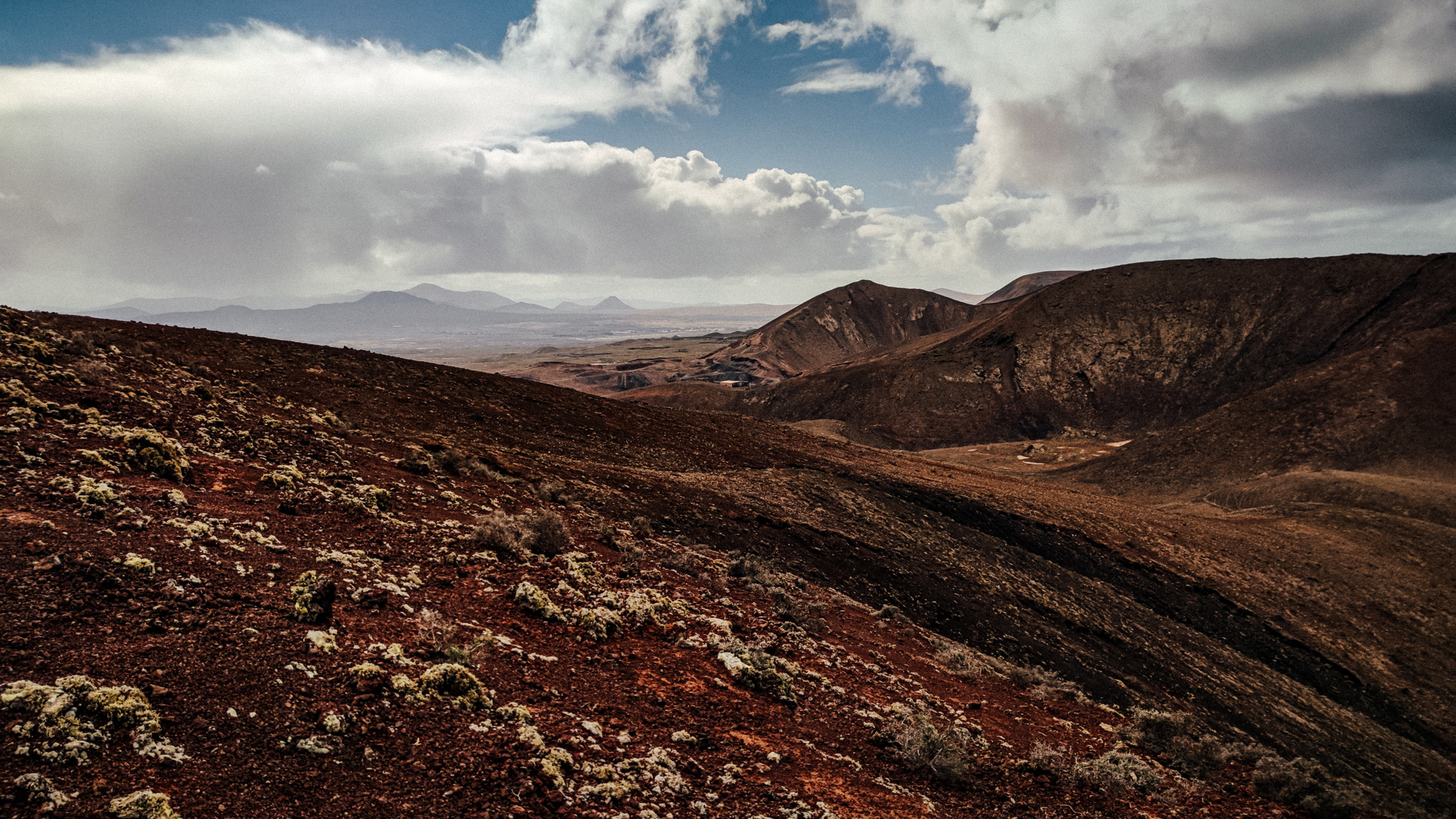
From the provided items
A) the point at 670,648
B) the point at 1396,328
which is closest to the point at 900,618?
the point at 670,648

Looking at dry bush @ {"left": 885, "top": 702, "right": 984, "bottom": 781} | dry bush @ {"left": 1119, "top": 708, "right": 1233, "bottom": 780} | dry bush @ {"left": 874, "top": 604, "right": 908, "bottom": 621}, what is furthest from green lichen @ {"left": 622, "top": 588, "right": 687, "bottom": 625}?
dry bush @ {"left": 1119, "top": 708, "right": 1233, "bottom": 780}

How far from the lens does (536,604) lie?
26.6 feet

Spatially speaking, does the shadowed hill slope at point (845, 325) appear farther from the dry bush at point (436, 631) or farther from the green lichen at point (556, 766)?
the green lichen at point (556, 766)

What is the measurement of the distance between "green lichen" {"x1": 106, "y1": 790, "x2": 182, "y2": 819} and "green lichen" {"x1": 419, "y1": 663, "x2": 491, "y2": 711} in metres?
2.01

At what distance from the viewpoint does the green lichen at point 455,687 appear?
225 inches

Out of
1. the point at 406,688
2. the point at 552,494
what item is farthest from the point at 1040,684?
the point at 406,688

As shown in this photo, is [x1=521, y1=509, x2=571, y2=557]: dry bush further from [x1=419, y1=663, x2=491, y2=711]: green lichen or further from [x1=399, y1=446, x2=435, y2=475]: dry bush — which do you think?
[x1=419, y1=663, x2=491, y2=711]: green lichen

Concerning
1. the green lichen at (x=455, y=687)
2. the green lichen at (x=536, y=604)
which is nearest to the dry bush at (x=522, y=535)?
the green lichen at (x=536, y=604)

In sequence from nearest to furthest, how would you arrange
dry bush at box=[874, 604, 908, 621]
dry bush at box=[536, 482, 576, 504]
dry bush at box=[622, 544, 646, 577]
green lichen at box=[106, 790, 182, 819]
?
green lichen at box=[106, 790, 182, 819] < dry bush at box=[622, 544, 646, 577] < dry bush at box=[536, 482, 576, 504] < dry bush at box=[874, 604, 908, 621]

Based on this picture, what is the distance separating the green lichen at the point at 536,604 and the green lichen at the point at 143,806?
4334 millimetres

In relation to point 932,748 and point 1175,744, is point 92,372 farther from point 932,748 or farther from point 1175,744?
point 1175,744

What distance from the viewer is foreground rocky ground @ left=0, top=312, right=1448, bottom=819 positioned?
4570 mm

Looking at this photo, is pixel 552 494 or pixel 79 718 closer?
pixel 79 718

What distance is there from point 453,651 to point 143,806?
8.66 ft
